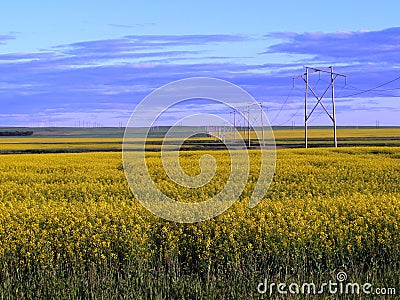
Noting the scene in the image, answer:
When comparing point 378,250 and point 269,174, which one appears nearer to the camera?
point 378,250

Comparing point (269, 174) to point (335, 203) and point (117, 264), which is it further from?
point (117, 264)

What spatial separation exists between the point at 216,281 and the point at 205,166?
925 inches

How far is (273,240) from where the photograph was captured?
40.5ft

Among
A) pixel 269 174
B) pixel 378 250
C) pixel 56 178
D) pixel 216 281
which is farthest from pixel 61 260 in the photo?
pixel 269 174
